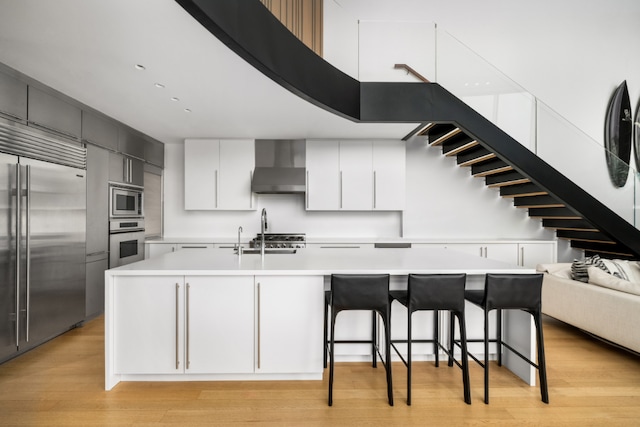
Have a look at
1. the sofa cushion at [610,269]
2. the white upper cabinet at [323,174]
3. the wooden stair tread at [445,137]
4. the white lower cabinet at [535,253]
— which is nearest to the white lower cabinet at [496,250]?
the white lower cabinet at [535,253]

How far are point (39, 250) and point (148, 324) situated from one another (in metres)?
1.49

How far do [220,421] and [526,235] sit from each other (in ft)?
17.9

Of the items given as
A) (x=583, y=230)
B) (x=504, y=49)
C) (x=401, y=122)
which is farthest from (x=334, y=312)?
(x=504, y=49)

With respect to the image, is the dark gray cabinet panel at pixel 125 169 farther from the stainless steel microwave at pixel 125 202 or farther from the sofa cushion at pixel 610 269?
the sofa cushion at pixel 610 269

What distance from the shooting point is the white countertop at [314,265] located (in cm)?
233

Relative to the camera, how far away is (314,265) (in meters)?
2.51

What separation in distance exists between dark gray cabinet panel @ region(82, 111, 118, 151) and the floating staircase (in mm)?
4122

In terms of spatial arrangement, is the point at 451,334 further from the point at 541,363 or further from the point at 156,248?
the point at 156,248

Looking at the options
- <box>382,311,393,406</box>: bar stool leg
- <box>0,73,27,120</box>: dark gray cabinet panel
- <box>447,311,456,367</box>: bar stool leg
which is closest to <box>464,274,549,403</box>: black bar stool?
<box>447,311,456,367</box>: bar stool leg

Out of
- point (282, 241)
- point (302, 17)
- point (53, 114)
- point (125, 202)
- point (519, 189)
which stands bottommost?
point (282, 241)

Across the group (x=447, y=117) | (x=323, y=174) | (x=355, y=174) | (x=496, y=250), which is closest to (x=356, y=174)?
(x=355, y=174)

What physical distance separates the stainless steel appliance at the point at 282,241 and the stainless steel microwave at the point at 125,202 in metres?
1.65

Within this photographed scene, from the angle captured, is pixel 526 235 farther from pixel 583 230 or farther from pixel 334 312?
pixel 334 312

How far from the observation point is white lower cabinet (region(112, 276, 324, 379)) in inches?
92.4
